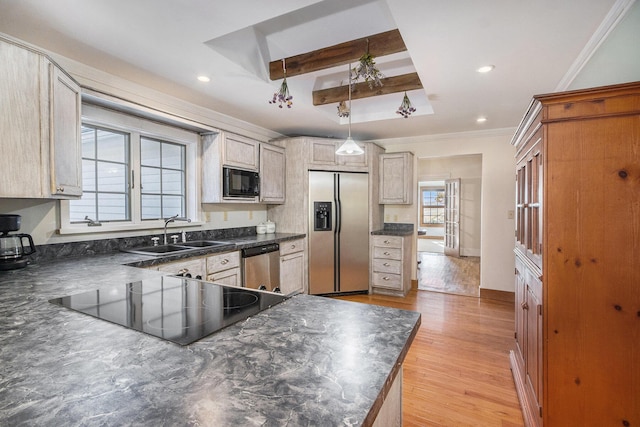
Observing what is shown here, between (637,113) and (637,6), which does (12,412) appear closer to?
(637,113)

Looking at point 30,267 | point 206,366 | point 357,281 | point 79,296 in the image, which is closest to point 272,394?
point 206,366

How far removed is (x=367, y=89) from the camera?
2881 millimetres

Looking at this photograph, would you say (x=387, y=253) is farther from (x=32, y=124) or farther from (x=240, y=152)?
(x=32, y=124)

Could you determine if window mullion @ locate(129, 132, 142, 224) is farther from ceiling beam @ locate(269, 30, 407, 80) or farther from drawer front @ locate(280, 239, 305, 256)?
drawer front @ locate(280, 239, 305, 256)

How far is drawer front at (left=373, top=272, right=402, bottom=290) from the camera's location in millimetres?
4220

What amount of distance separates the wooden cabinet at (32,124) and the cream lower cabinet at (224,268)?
1194 mm

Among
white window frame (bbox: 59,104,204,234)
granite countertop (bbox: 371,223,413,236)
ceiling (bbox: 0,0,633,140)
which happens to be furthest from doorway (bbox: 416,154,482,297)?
white window frame (bbox: 59,104,204,234)

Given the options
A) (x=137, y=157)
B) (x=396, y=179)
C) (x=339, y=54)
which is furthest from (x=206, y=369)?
(x=396, y=179)

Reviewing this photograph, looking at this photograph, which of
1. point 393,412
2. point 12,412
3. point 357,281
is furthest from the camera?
point 357,281

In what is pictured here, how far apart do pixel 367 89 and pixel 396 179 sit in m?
1.84

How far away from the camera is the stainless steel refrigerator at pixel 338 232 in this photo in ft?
13.6

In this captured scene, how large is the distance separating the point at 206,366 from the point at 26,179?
166 cm

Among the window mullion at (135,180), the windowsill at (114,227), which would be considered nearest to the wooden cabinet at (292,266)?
the windowsill at (114,227)

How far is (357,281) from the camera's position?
4.34m
